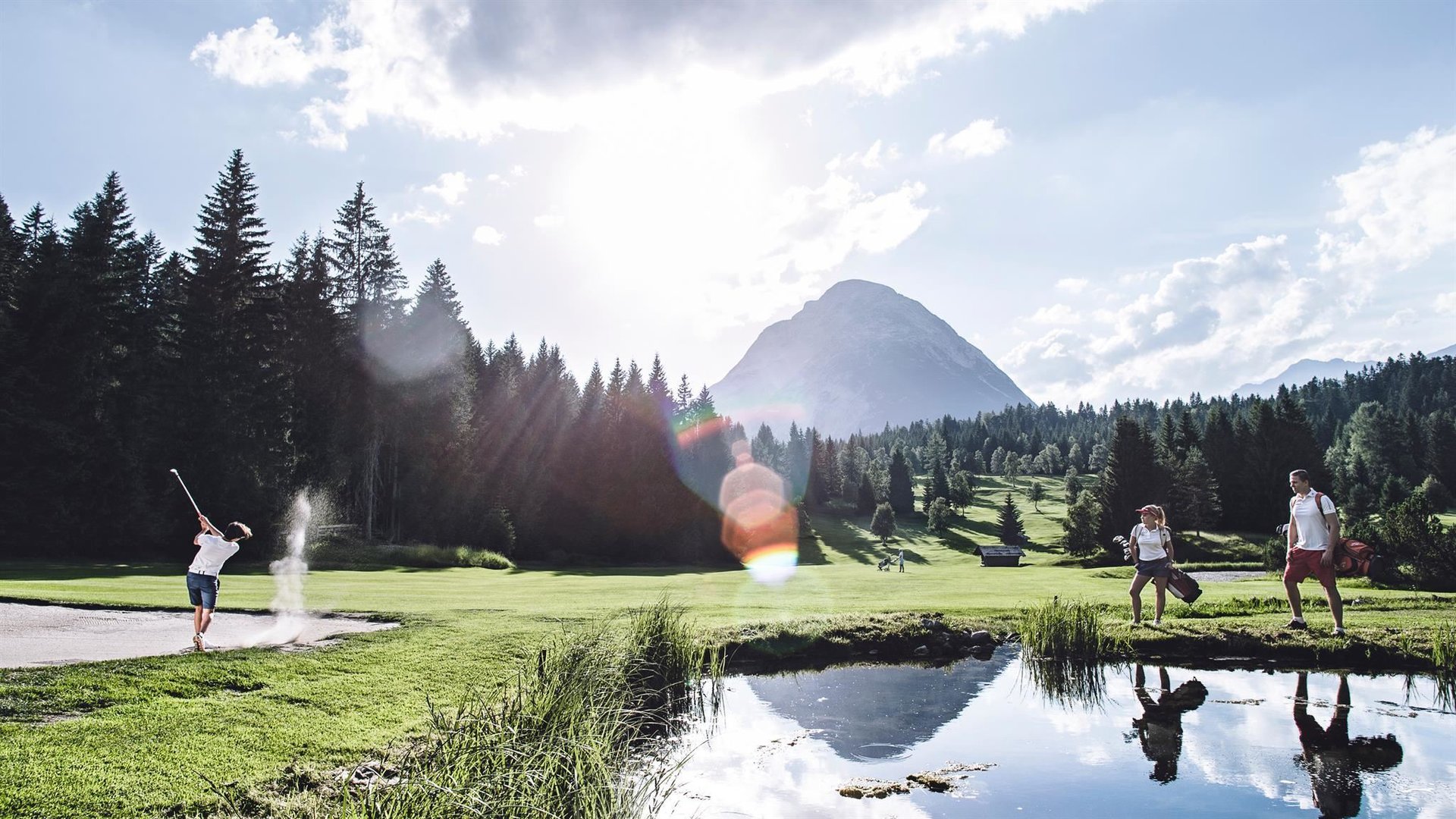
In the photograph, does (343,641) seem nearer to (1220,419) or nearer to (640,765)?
(640,765)

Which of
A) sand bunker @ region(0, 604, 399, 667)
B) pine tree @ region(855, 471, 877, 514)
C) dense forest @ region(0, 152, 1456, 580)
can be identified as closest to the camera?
sand bunker @ region(0, 604, 399, 667)

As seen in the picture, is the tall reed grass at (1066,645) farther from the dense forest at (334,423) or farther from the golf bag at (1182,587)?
the dense forest at (334,423)

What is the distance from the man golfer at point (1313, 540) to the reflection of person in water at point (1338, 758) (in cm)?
323

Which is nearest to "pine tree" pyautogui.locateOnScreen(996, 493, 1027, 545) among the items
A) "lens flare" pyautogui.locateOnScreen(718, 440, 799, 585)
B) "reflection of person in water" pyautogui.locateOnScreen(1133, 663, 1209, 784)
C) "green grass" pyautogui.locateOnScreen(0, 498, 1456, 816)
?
"lens flare" pyautogui.locateOnScreen(718, 440, 799, 585)

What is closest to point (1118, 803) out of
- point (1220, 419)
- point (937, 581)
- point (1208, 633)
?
point (1208, 633)

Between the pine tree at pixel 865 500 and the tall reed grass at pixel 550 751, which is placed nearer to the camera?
the tall reed grass at pixel 550 751

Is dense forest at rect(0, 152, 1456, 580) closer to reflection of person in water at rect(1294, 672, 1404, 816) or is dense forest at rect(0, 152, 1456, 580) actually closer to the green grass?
the green grass

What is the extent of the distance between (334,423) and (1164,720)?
154 ft

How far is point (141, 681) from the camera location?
9.18 m

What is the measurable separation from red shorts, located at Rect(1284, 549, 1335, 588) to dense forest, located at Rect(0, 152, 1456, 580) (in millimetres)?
13554

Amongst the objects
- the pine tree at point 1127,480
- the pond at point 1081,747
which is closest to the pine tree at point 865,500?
the pine tree at point 1127,480

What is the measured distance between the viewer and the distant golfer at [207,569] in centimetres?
1183

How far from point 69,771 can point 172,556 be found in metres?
39.2

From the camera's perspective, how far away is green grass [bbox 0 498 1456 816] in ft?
21.6
